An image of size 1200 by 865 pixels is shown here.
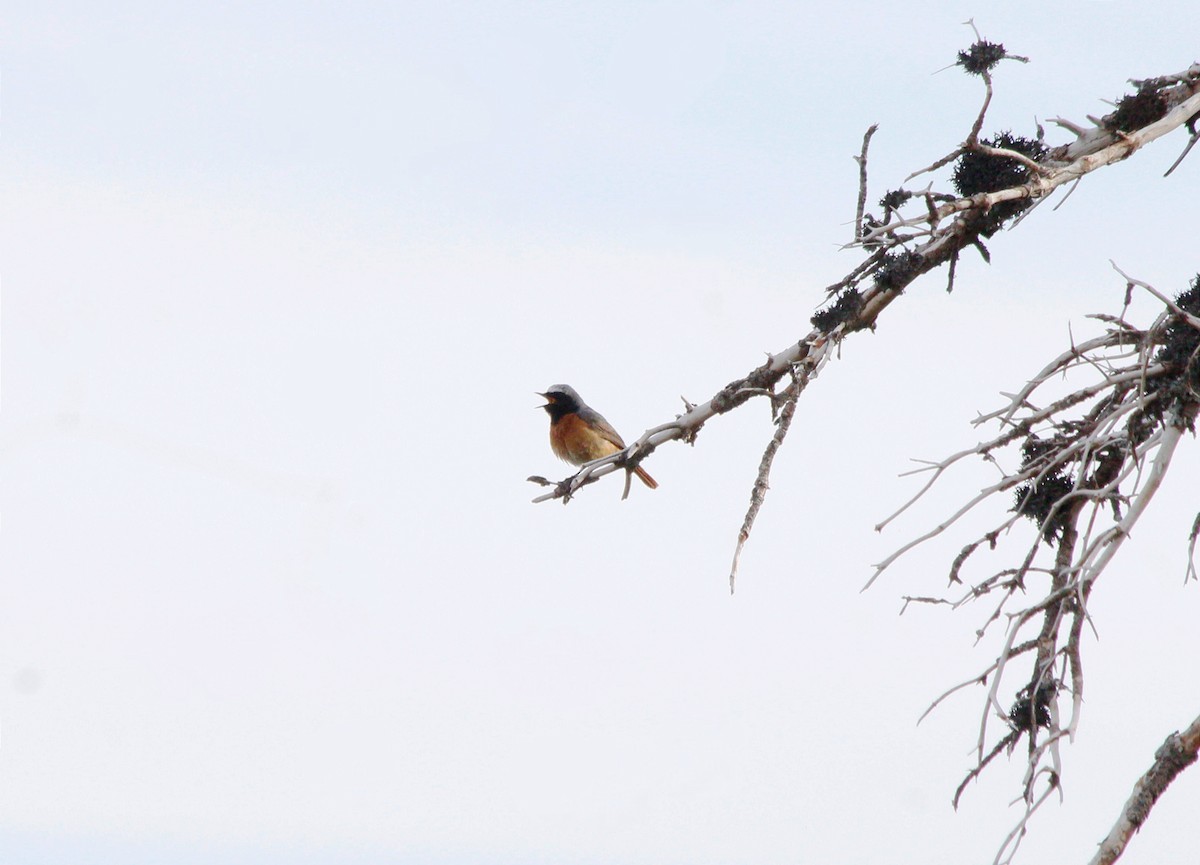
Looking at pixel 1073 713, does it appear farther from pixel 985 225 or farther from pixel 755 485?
pixel 985 225

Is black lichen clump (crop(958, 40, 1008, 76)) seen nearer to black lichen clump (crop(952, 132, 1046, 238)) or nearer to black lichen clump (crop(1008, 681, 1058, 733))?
black lichen clump (crop(952, 132, 1046, 238))

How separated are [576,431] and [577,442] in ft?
0.43

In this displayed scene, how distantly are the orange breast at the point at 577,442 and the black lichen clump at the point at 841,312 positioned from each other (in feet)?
28.4

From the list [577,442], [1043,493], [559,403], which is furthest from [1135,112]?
[559,403]

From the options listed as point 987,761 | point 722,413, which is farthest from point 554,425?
point 987,761

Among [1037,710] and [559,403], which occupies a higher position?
[559,403]

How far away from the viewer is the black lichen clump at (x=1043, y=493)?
671cm

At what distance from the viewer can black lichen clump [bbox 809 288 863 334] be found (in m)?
6.98

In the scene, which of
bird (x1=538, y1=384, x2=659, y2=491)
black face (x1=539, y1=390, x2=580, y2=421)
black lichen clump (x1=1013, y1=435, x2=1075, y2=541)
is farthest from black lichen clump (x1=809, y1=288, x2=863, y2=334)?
black face (x1=539, y1=390, x2=580, y2=421)

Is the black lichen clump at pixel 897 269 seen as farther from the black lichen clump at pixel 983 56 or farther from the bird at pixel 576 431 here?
the bird at pixel 576 431

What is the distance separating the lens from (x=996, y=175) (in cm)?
711

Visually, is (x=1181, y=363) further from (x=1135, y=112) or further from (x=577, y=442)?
(x=577, y=442)

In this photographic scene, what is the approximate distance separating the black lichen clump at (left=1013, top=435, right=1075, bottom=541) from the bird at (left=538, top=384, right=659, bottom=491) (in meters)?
8.36

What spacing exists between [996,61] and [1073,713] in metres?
2.39
